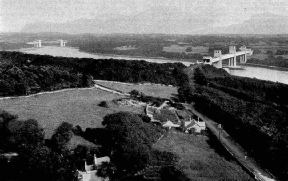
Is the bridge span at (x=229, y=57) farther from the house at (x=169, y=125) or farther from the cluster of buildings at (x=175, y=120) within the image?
the house at (x=169, y=125)

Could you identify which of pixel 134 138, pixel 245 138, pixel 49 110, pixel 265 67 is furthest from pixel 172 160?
pixel 265 67

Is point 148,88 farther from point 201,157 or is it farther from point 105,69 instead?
point 201,157

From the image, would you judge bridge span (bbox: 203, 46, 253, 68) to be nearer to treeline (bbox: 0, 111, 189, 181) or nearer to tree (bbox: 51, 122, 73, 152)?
treeline (bbox: 0, 111, 189, 181)

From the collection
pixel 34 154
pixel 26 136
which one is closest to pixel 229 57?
pixel 26 136

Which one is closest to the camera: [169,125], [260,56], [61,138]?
[61,138]

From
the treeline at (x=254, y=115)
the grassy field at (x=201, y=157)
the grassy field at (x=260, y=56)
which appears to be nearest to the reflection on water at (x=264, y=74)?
the grassy field at (x=260, y=56)

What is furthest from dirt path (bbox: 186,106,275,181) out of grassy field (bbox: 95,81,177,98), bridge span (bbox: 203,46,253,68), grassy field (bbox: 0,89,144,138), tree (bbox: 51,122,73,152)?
bridge span (bbox: 203,46,253,68)
